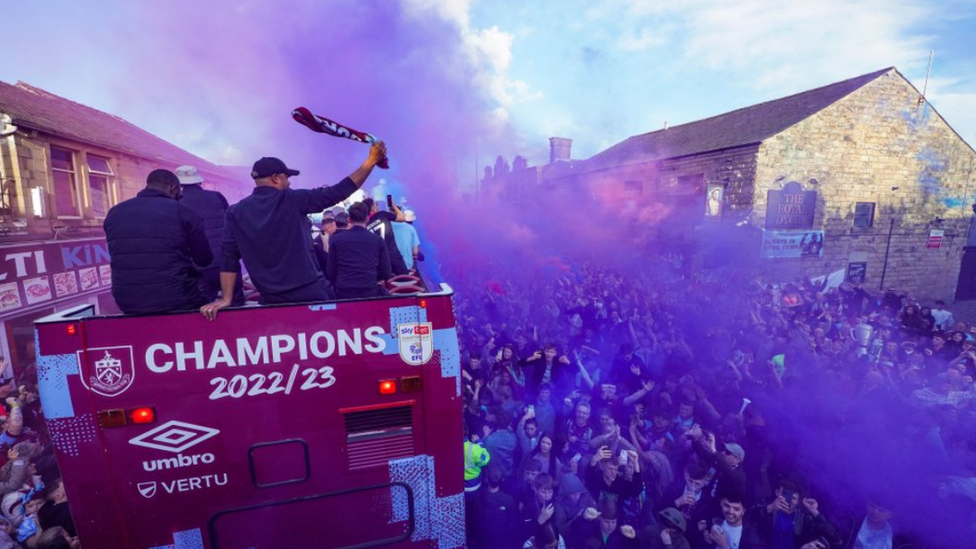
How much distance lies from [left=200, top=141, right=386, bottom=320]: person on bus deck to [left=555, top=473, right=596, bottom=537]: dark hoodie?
3379mm

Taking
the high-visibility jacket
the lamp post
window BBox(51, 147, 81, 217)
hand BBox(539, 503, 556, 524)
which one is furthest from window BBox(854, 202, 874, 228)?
window BBox(51, 147, 81, 217)

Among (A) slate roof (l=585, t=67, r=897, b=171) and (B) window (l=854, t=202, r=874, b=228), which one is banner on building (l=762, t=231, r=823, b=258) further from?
(A) slate roof (l=585, t=67, r=897, b=171)

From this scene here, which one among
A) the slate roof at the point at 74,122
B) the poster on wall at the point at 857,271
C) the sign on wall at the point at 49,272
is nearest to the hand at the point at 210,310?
the sign on wall at the point at 49,272

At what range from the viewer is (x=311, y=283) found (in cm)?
279

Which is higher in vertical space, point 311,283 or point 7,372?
point 311,283

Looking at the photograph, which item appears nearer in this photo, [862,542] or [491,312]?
[862,542]

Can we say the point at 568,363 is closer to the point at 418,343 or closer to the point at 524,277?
the point at 418,343

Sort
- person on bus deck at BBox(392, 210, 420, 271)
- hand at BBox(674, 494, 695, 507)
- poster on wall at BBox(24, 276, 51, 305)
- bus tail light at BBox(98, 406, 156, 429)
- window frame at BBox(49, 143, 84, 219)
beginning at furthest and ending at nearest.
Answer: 1. window frame at BBox(49, 143, 84, 219)
2. poster on wall at BBox(24, 276, 51, 305)
3. person on bus deck at BBox(392, 210, 420, 271)
4. hand at BBox(674, 494, 695, 507)
5. bus tail light at BBox(98, 406, 156, 429)

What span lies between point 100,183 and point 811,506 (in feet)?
55.8

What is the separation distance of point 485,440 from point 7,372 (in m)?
10.5

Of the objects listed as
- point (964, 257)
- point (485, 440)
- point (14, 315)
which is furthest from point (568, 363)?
point (964, 257)

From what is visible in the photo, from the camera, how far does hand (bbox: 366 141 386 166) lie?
2.72m

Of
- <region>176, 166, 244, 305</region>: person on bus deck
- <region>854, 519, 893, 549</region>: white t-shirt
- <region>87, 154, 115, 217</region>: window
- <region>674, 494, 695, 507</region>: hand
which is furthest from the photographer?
<region>87, 154, 115, 217</region>: window

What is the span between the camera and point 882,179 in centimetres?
1825
